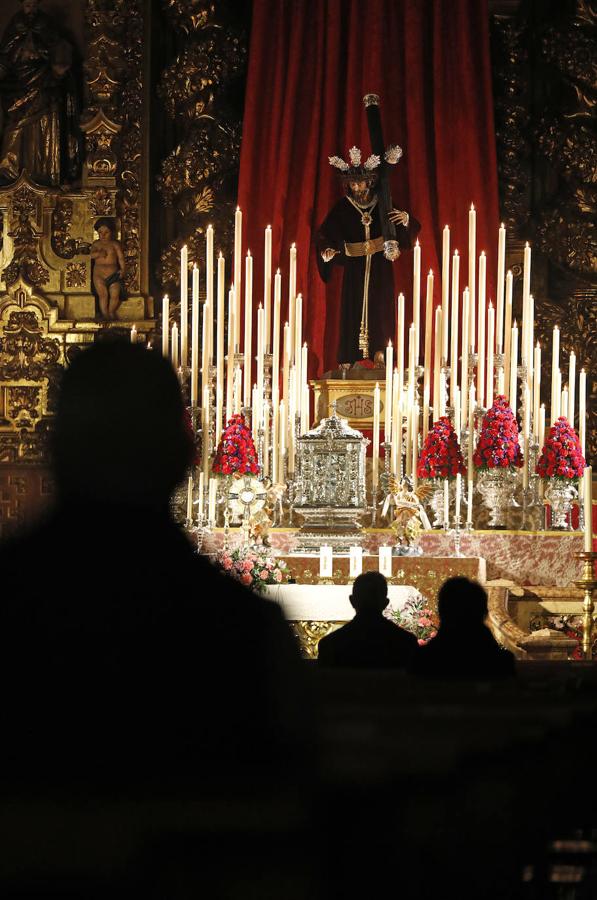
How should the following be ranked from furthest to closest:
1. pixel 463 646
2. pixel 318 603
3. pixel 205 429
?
pixel 205 429
pixel 318 603
pixel 463 646

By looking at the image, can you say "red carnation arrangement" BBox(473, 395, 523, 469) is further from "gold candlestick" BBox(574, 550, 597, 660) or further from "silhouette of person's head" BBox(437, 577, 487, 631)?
"silhouette of person's head" BBox(437, 577, 487, 631)

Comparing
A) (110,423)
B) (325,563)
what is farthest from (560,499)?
(110,423)

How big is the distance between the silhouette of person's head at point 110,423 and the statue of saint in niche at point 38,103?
33.5ft

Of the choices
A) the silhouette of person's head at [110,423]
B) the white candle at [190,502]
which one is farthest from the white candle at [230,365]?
the silhouette of person's head at [110,423]

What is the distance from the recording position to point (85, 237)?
36.8 ft

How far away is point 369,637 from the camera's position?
379cm

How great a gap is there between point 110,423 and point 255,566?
5.23 m

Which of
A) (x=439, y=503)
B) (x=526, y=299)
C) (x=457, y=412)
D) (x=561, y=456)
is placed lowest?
(x=439, y=503)

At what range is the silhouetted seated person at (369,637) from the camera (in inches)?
139

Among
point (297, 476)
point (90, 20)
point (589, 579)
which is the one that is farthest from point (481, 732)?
point (90, 20)

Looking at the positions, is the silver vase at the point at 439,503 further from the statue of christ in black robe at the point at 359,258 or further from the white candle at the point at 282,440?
the statue of christ in black robe at the point at 359,258

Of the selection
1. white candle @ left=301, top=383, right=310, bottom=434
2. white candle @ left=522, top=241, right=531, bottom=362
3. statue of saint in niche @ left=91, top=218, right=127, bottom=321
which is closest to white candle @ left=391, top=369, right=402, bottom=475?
white candle @ left=301, top=383, right=310, bottom=434

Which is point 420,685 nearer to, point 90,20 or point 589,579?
point 589,579

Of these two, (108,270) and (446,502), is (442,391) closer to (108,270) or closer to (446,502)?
(446,502)
